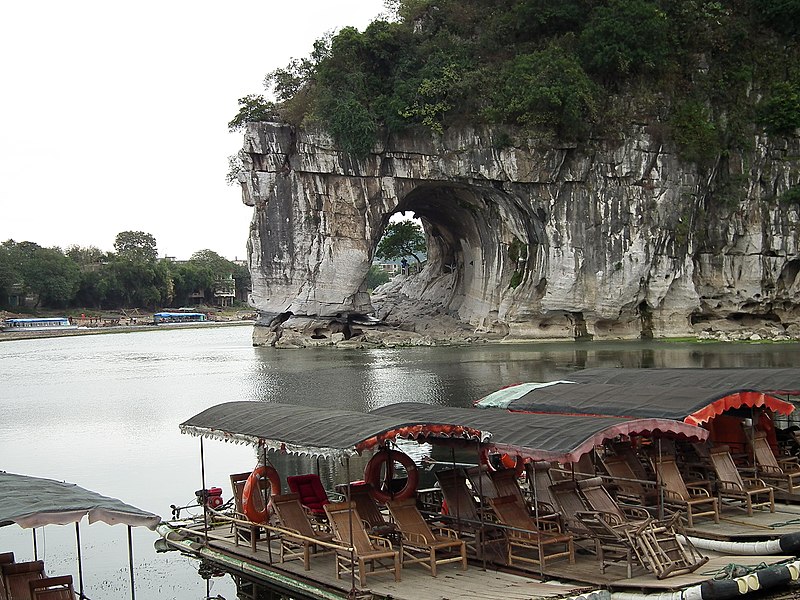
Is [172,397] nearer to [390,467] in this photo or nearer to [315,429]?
[390,467]

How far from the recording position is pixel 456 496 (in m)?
12.0

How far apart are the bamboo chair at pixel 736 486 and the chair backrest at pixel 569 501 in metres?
2.54

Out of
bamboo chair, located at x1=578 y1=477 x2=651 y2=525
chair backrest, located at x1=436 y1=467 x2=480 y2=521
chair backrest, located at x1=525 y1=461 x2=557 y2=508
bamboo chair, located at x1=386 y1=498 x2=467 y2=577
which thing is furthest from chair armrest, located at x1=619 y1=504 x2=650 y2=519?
bamboo chair, located at x1=386 y1=498 x2=467 y2=577

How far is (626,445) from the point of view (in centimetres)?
1380

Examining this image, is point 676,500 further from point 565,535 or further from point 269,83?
point 269,83

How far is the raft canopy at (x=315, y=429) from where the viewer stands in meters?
10.9

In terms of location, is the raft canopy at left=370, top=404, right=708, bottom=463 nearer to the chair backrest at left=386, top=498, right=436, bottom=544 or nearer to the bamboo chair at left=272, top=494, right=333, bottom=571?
the chair backrest at left=386, top=498, right=436, bottom=544

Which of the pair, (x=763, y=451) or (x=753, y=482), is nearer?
(x=753, y=482)

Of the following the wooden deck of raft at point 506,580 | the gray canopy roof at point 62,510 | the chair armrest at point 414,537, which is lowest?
the wooden deck of raft at point 506,580

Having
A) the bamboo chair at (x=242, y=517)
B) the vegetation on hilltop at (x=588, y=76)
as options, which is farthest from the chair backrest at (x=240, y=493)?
the vegetation on hilltop at (x=588, y=76)

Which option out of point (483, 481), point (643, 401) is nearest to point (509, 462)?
point (643, 401)

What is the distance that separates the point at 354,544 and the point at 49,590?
332 centimetres

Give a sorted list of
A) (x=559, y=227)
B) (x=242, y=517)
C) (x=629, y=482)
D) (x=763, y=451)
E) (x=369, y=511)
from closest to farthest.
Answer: (x=369, y=511) < (x=629, y=482) < (x=242, y=517) < (x=763, y=451) < (x=559, y=227)

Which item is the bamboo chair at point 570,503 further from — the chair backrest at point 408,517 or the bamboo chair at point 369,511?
the bamboo chair at point 369,511
